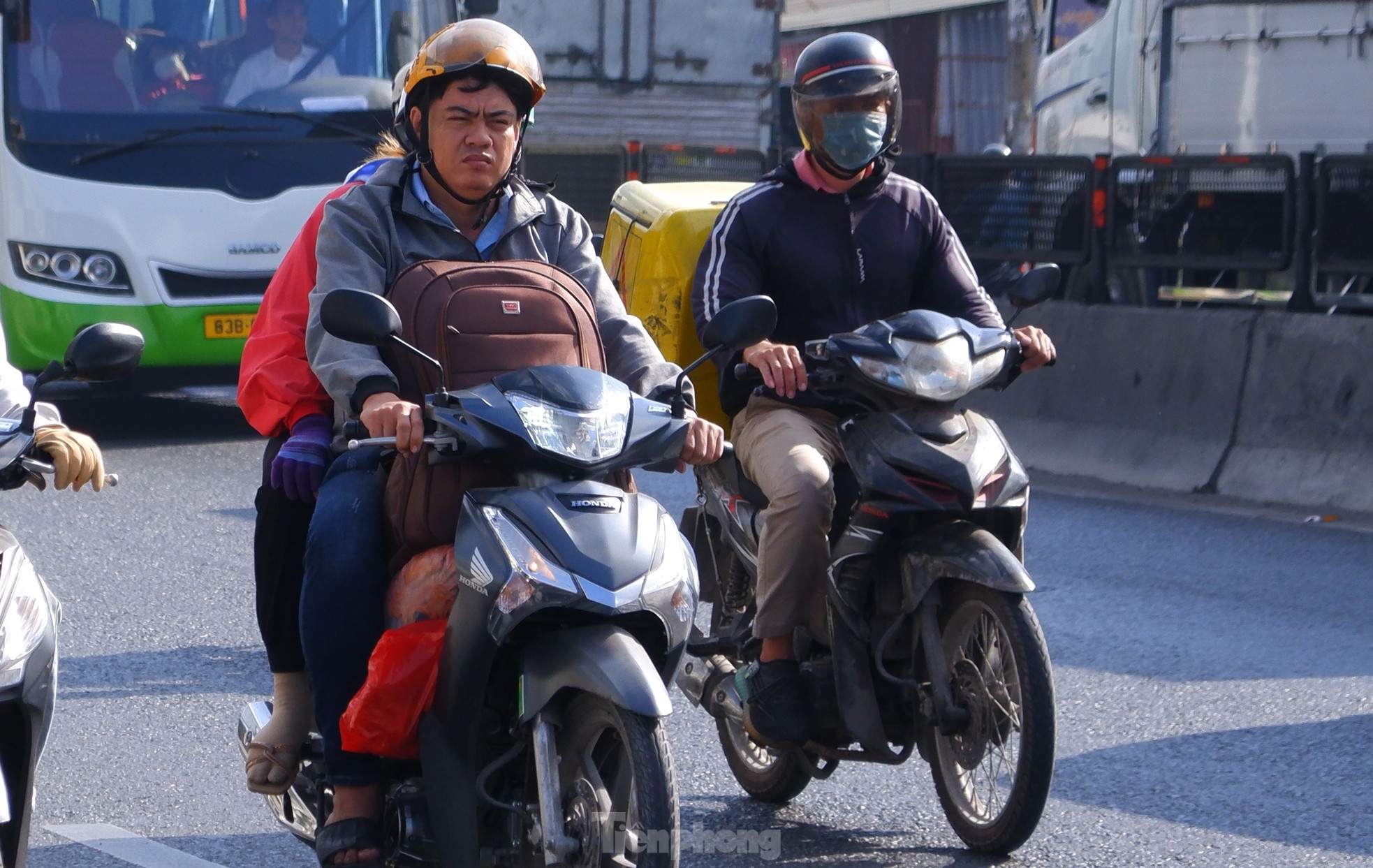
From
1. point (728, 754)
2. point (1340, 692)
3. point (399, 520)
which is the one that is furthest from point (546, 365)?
point (1340, 692)

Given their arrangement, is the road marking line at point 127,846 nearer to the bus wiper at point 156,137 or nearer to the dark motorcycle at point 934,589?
the dark motorcycle at point 934,589

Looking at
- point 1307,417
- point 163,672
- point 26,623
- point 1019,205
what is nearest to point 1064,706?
point 163,672

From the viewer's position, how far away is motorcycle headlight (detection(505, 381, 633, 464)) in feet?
11.9

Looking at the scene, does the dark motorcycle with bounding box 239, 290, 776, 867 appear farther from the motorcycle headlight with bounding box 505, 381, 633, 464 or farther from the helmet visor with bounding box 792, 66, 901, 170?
the helmet visor with bounding box 792, 66, 901, 170

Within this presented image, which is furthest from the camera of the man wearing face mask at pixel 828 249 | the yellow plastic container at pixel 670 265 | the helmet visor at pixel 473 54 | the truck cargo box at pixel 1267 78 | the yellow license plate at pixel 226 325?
the truck cargo box at pixel 1267 78

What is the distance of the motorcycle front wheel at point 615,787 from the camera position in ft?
11.4

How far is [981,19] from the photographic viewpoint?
37.0 meters

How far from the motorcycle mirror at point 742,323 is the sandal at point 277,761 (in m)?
1.28

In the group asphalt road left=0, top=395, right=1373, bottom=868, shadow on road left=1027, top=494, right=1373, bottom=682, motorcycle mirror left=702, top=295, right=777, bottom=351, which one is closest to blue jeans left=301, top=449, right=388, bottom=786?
motorcycle mirror left=702, top=295, right=777, bottom=351

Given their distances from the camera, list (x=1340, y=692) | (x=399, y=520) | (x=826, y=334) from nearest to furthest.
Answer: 1. (x=399, y=520)
2. (x=826, y=334)
3. (x=1340, y=692)

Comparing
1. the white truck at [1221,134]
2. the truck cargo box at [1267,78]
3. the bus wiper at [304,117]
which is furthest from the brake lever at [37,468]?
the truck cargo box at [1267,78]

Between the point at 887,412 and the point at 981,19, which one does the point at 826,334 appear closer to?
the point at 887,412

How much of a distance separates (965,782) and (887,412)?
2.93 feet

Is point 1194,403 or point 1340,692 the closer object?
point 1340,692
